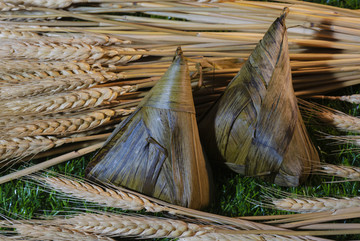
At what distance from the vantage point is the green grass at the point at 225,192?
0.98 meters

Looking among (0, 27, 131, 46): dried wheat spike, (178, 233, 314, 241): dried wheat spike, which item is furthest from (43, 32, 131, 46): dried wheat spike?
(178, 233, 314, 241): dried wheat spike

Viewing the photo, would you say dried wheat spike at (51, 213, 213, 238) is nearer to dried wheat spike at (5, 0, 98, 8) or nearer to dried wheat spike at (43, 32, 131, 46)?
dried wheat spike at (43, 32, 131, 46)

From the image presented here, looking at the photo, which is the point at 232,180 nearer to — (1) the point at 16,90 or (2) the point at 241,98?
(2) the point at 241,98

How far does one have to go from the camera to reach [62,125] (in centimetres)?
96

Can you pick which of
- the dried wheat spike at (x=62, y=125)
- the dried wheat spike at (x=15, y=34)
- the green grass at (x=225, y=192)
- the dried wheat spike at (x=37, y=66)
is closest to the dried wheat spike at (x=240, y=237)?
the green grass at (x=225, y=192)

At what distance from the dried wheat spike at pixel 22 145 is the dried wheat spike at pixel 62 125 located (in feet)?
0.06

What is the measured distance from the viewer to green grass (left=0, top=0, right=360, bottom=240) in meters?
0.98

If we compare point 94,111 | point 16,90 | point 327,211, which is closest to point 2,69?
point 16,90

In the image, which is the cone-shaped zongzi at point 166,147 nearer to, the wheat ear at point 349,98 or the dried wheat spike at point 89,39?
the dried wheat spike at point 89,39

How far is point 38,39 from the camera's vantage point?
991mm

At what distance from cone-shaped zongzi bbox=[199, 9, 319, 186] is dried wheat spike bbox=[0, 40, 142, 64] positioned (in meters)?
0.31

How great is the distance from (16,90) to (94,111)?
0.61ft

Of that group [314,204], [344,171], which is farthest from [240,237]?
[344,171]

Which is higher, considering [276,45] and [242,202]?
[276,45]
